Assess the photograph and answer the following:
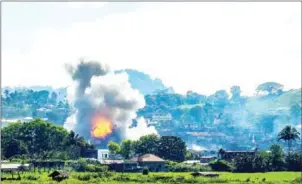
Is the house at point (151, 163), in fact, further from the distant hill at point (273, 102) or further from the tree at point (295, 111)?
the distant hill at point (273, 102)

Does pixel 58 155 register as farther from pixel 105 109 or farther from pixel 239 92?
pixel 239 92

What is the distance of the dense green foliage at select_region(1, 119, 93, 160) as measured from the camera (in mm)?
46594

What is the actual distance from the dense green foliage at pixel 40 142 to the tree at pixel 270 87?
445ft

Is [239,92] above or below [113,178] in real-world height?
above

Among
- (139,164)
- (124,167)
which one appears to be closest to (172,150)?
(139,164)

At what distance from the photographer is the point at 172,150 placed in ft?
164

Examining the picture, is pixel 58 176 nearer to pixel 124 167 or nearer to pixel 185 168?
pixel 124 167

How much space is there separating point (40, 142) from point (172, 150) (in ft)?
34.6

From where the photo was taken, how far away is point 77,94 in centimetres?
9619

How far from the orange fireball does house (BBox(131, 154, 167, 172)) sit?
5203cm

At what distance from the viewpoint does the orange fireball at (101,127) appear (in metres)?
96.6

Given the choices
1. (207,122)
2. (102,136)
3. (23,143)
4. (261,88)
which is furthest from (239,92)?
(23,143)

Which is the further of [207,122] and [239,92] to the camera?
[239,92]

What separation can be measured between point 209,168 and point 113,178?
9.65 meters
